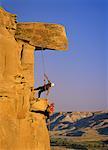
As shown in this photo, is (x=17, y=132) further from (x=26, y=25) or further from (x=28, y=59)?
(x=26, y=25)

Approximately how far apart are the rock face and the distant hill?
78521mm

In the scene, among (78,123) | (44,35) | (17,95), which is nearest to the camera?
(17,95)

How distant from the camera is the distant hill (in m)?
96.6

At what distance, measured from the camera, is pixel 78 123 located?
119000mm

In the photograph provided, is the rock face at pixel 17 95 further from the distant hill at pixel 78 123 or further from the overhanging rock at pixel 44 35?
the distant hill at pixel 78 123

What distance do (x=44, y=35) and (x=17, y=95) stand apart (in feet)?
8.99

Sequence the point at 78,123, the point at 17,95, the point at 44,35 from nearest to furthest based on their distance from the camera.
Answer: the point at 17,95
the point at 44,35
the point at 78,123

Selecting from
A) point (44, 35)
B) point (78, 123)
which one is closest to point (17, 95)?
point (44, 35)

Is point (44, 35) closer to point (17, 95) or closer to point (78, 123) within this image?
point (17, 95)

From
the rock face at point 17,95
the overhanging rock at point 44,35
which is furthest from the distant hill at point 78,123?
the rock face at point 17,95

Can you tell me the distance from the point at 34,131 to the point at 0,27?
13.0 ft

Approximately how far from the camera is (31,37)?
42.4 ft

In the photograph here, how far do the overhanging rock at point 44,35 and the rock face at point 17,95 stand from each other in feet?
0.25

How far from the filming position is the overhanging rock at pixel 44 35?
1288 centimetres
